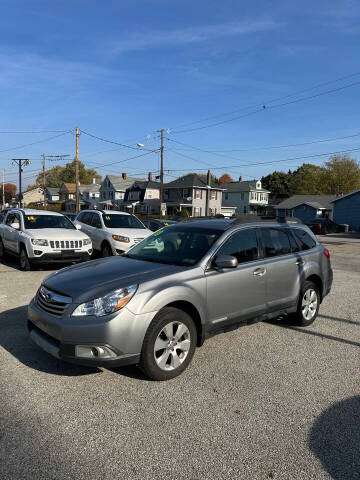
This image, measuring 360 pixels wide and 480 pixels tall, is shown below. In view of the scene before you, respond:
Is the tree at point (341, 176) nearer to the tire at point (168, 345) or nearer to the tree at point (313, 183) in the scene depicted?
the tree at point (313, 183)

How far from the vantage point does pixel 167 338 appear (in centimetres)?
383

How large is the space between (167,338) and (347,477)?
191 centimetres

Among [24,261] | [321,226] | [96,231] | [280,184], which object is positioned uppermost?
[280,184]

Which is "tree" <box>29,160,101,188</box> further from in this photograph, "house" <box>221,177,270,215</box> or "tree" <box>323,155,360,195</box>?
"tree" <box>323,155,360,195</box>

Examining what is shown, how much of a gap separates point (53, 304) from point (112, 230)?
8226 mm

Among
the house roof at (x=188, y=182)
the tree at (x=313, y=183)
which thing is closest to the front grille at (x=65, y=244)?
the house roof at (x=188, y=182)

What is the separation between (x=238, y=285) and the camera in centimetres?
457

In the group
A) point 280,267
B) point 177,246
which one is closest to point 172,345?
point 177,246

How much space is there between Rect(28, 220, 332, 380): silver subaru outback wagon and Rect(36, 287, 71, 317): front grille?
0.04 ft

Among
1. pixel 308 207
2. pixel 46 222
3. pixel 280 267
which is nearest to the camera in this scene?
pixel 280 267

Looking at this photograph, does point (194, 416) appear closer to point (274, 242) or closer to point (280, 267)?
point (280, 267)

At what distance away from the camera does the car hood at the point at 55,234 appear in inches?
395

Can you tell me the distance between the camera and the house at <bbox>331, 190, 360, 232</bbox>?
136 feet

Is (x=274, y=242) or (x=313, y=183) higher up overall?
(x=313, y=183)
